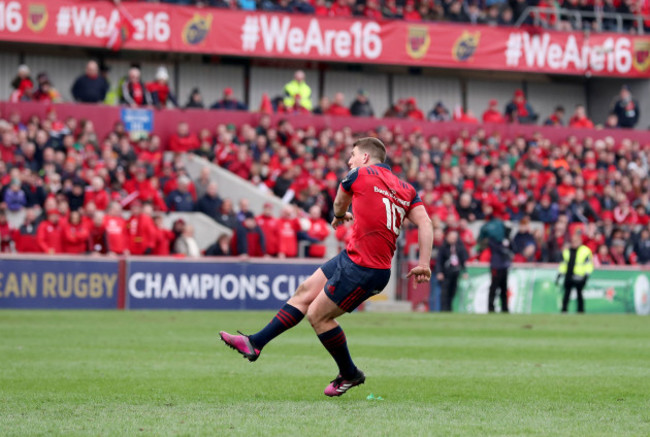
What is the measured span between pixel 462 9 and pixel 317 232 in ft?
43.0

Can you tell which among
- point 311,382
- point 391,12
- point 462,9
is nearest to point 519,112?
point 462,9

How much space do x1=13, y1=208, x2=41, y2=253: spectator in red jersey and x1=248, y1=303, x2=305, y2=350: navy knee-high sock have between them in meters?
13.3

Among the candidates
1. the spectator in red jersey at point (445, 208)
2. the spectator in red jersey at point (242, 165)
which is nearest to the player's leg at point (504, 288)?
the spectator in red jersey at point (445, 208)

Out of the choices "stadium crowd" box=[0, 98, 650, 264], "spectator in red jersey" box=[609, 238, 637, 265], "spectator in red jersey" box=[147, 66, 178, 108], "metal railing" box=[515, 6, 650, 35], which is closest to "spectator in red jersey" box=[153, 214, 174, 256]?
"stadium crowd" box=[0, 98, 650, 264]

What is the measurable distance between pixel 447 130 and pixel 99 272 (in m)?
13.2

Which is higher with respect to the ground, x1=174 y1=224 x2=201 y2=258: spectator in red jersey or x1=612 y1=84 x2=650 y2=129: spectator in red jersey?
x1=612 y1=84 x2=650 y2=129: spectator in red jersey

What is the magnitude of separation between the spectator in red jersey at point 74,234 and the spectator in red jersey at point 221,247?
266 cm

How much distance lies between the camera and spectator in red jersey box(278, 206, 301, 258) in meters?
23.3

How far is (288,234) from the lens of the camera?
2339 cm

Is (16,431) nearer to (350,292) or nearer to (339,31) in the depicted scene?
(350,292)

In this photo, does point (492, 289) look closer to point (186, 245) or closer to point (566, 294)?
point (566, 294)

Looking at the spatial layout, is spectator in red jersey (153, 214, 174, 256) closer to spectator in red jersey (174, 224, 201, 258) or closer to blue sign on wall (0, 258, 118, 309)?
spectator in red jersey (174, 224, 201, 258)

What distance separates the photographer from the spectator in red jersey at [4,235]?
70.1 feet

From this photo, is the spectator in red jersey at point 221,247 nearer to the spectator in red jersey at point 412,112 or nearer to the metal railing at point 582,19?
the spectator in red jersey at point 412,112
